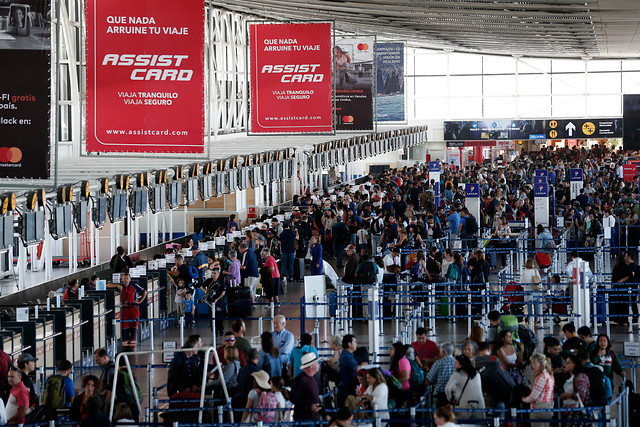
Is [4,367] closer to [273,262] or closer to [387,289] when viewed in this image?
[273,262]

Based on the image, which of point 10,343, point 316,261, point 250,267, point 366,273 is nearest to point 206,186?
point 316,261

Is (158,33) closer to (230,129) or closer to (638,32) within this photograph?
(638,32)

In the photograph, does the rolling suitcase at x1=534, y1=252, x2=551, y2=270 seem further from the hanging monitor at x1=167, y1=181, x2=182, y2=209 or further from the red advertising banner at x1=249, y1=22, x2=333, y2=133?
the hanging monitor at x1=167, y1=181, x2=182, y2=209

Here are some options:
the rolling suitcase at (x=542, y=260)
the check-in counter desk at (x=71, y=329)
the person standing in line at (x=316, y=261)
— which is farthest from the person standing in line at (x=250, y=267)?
the rolling suitcase at (x=542, y=260)

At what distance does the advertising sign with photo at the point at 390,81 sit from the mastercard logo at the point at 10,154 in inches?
1230

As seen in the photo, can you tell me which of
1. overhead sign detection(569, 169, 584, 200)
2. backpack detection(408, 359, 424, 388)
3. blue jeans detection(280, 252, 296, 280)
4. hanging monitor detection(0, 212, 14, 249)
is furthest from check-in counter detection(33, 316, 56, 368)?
overhead sign detection(569, 169, 584, 200)

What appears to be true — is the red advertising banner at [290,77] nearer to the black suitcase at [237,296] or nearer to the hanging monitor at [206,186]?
the hanging monitor at [206,186]

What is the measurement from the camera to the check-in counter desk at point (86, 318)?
14008 mm

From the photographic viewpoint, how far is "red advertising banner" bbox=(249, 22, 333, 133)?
20.0 metres

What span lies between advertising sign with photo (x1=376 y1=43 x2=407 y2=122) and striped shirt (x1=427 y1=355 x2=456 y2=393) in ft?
103

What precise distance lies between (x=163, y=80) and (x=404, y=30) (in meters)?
31.4

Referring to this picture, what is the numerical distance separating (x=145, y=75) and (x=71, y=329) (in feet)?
12.0

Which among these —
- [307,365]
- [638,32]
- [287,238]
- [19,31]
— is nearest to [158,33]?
[19,31]

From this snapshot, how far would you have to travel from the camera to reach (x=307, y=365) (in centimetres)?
896
